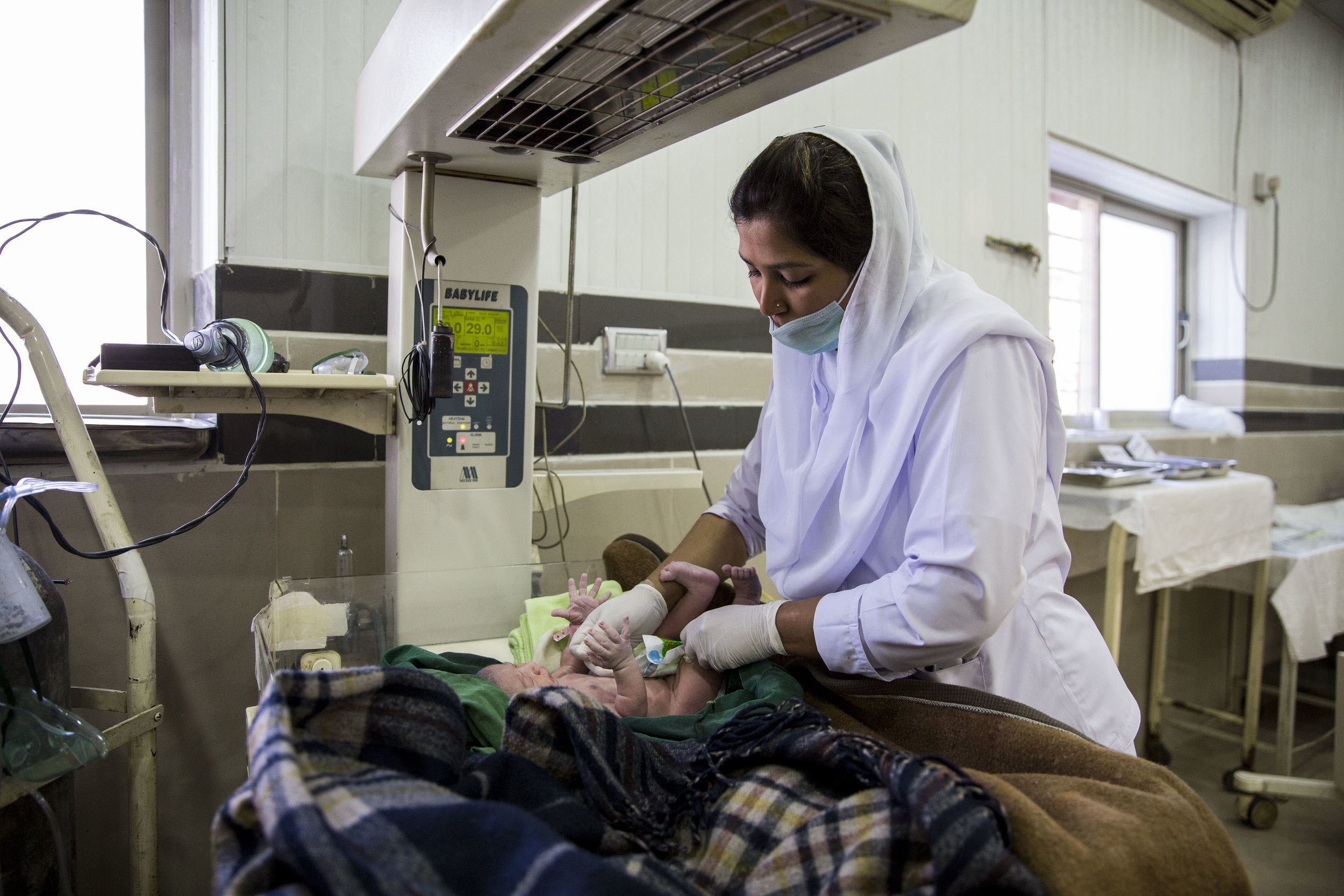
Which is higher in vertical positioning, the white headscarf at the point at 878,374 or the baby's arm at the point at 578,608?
the white headscarf at the point at 878,374

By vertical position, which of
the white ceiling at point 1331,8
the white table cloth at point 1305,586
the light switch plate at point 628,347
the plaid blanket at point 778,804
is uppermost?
the white ceiling at point 1331,8

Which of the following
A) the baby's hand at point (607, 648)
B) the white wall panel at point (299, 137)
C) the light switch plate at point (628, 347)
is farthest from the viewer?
the light switch plate at point (628, 347)

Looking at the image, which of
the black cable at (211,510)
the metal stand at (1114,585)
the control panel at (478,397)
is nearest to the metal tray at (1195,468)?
the metal stand at (1114,585)

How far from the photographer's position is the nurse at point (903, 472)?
101cm

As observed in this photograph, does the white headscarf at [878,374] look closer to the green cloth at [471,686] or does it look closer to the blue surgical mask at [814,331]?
the blue surgical mask at [814,331]

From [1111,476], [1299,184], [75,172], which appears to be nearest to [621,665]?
[75,172]

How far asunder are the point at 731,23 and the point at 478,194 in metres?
0.76

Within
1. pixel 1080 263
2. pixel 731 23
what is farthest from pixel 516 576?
pixel 1080 263

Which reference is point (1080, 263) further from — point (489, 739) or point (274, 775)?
point (274, 775)

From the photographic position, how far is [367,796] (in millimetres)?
576

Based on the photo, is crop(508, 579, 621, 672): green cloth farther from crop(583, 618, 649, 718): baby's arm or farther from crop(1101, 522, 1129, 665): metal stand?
crop(1101, 522, 1129, 665): metal stand

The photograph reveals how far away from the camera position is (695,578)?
1356 millimetres

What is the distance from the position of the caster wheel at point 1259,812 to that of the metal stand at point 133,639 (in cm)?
307

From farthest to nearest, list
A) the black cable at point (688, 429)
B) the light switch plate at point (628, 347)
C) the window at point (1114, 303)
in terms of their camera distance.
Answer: the window at point (1114, 303) → the black cable at point (688, 429) → the light switch plate at point (628, 347)
